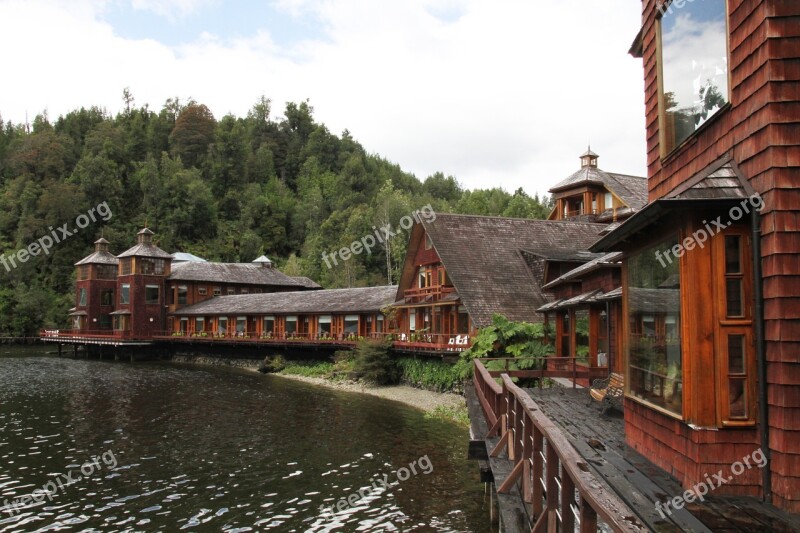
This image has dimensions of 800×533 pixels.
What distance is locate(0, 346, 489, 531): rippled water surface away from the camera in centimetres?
1134

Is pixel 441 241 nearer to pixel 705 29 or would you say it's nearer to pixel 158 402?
pixel 158 402

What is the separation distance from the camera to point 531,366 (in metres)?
19.6

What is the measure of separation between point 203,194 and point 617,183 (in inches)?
2738

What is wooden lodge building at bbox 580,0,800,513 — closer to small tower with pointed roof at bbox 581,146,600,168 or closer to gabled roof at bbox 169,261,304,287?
small tower with pointed roof at bbox 581,146,600,168

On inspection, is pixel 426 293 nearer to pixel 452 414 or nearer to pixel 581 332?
pixel 452 414

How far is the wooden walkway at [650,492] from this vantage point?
497cm

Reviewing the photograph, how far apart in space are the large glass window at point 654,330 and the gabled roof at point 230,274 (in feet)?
166

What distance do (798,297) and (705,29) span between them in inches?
128

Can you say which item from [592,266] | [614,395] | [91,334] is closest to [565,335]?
[592,266]

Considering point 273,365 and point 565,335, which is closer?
point 565,335

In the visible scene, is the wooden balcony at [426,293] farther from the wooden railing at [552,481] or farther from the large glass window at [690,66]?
the large glass window at [690,66]

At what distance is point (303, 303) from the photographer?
4212cm

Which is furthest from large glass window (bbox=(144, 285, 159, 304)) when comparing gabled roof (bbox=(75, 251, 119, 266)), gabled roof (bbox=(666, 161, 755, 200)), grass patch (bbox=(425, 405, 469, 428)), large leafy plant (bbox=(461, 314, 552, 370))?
gabled roof (bbox=(666, 161, 755, 200))

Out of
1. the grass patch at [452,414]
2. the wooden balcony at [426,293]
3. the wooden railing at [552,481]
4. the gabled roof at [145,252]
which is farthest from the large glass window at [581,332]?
the gabled roof at [145,252]
